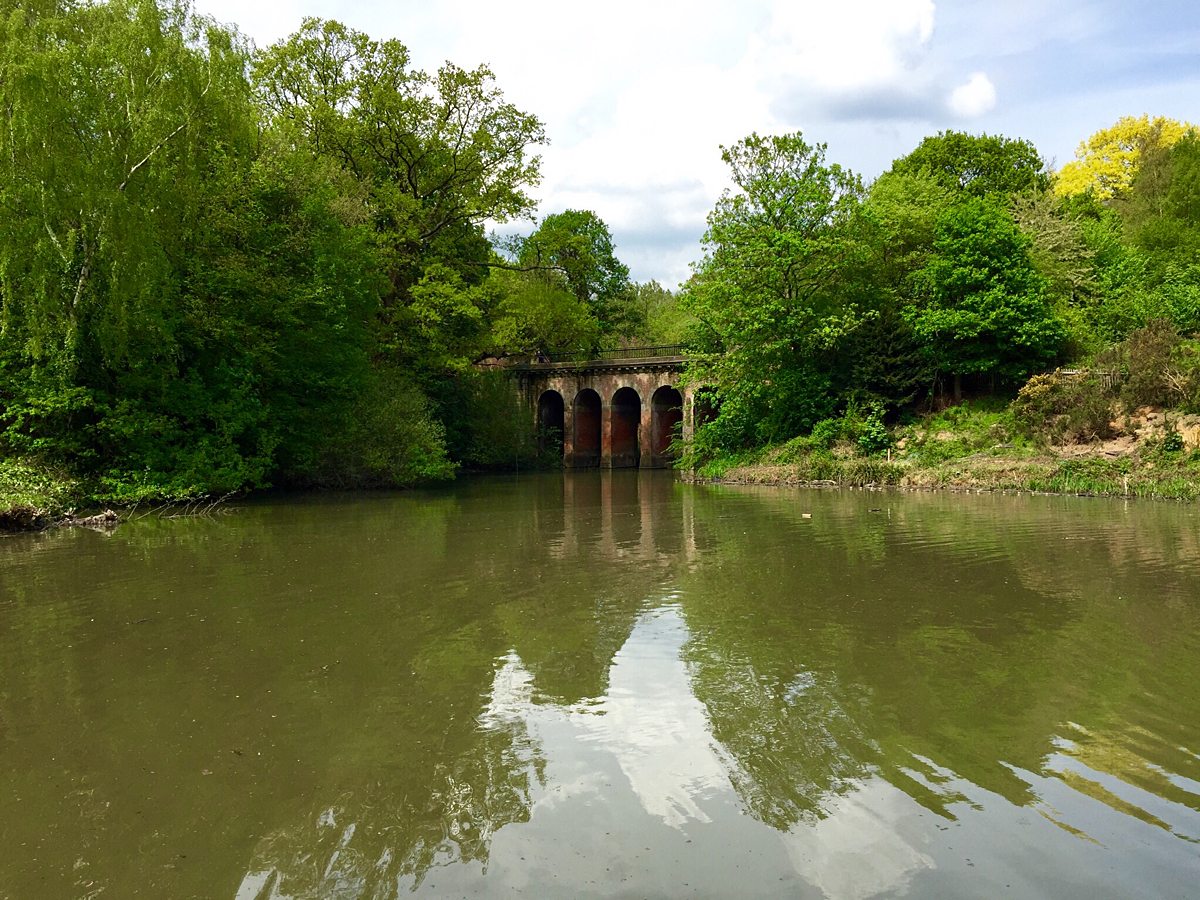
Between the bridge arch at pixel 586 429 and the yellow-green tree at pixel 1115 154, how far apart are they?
26.9m

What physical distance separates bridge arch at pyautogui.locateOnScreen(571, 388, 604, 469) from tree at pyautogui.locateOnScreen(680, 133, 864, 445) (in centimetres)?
Result: 1732

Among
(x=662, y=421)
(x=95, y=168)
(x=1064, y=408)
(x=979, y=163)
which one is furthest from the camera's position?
(x=662, y=421)

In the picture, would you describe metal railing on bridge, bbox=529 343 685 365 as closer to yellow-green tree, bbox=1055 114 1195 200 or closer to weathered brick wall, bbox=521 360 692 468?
weathered brick wall, bbox=521 360 692 468

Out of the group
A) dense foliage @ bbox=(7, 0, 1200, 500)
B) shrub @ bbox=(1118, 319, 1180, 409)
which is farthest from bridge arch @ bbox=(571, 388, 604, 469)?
shrub @ bbox=(1118, 319, 1180, 409)

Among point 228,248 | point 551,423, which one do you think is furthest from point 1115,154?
point 228,248

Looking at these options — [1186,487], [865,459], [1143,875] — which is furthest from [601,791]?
[865,459]

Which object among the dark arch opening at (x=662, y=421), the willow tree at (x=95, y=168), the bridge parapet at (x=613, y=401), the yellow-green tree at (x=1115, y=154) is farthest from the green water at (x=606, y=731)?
the yellow-green tree at (x=1115, y=154)

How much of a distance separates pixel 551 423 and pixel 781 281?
24.3 metres

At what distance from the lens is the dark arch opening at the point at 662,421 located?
44.3 metres

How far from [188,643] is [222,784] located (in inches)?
107

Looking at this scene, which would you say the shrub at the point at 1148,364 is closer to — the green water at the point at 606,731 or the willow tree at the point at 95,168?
the green water at the point at 606,731

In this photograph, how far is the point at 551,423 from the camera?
50.4 metres

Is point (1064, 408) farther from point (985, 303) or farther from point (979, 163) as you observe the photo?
point (979, 163)

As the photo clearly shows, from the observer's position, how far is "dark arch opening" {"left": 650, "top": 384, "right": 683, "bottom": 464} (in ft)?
145
